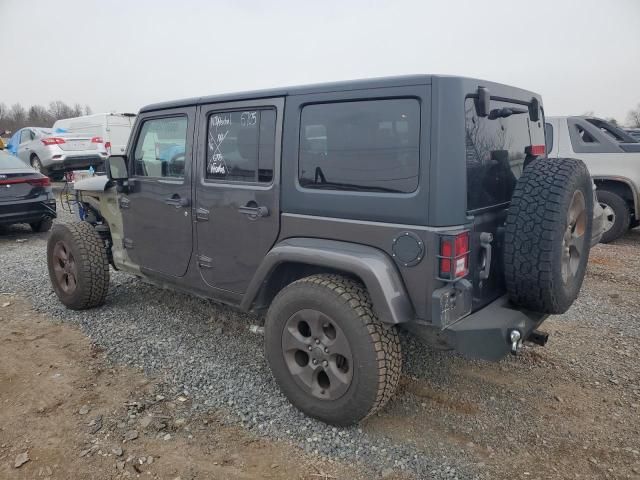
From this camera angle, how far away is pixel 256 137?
3.07 metres

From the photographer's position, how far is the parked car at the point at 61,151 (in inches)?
518

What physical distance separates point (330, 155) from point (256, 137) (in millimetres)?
626

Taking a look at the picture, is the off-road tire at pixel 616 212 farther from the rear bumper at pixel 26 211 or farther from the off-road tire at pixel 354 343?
the rear bumper at pixel 26 211

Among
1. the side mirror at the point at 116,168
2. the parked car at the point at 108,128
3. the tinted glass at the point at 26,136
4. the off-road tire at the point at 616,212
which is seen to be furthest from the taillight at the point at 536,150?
the tinted glass at the point at 26,136

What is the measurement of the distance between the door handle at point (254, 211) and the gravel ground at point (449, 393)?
3.65 feet

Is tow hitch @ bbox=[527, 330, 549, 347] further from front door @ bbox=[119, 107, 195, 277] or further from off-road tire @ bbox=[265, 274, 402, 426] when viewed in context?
front door @ bbox=[119, 107, 195, 277]

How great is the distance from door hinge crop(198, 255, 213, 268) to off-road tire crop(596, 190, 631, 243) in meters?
6.31

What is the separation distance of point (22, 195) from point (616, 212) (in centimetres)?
907

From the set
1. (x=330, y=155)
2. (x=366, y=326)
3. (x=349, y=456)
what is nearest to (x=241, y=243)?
(x=330, y=155)

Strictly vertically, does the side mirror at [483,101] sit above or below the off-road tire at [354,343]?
above

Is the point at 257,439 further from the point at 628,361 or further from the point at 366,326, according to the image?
the point at 628,361

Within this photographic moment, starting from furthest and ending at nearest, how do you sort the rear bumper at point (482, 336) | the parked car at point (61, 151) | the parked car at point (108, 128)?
the parked car at point (108, 128), the parked car at point (61, 151), the rear bumper at point (482, 336)

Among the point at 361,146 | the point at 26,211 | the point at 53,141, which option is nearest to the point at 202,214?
the point at 361,146

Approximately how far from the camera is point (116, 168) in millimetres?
3920
